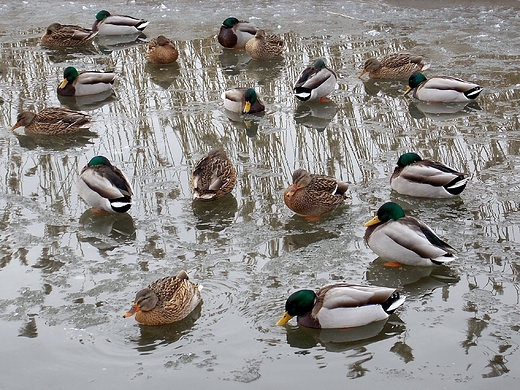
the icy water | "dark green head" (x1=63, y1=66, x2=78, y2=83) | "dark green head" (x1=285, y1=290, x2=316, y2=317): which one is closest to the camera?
the icy water

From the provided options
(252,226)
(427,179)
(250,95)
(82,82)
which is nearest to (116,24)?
(82,82)

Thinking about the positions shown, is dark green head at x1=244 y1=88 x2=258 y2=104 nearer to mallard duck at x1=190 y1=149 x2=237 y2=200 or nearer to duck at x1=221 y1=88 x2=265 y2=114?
duck at x1=221 y1=88 x2=265 y2=114

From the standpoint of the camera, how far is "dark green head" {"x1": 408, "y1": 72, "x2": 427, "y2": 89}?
962 centimetres

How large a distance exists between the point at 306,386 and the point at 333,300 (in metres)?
0.74

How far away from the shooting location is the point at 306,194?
6805mm

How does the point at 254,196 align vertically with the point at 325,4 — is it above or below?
below

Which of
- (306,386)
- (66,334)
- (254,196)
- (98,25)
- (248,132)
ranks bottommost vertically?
(306,386)

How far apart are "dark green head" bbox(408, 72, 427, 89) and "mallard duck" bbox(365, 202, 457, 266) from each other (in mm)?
3800

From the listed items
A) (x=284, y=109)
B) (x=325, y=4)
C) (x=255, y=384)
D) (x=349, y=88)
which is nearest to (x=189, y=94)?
(x=284, y=109)

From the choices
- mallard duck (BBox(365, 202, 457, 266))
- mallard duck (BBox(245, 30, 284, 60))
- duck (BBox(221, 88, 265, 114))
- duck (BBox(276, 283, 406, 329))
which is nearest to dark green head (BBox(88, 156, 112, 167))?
duck (BBox(221, 88, 265, 114))

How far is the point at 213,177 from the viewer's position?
712 cm

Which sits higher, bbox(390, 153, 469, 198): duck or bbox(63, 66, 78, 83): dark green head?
bbox(63, 66, 78, 83): dark green head

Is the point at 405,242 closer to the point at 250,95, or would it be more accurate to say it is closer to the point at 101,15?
the point at 250,95

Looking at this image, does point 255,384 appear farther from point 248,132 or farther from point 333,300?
point 248,132
